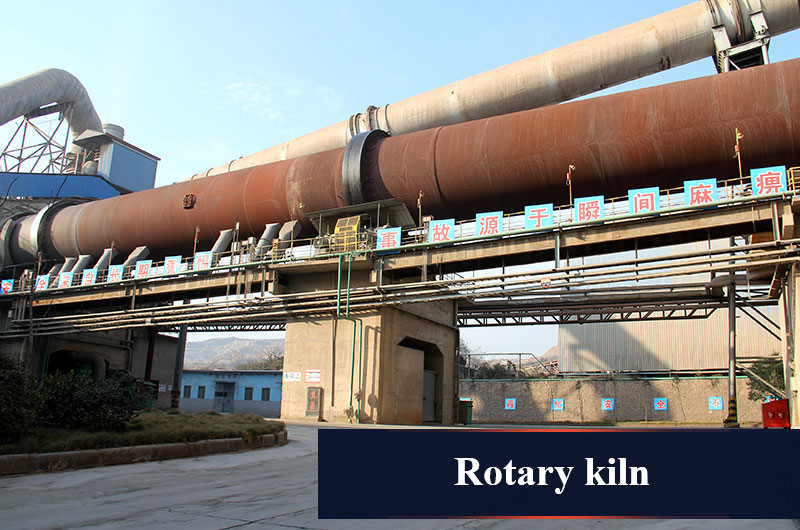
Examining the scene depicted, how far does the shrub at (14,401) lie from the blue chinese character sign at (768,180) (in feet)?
63.5

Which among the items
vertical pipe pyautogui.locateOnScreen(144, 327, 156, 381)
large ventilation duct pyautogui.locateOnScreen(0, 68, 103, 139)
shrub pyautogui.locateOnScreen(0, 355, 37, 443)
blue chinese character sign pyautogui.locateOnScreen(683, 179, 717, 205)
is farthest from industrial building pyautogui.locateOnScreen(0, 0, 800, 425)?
shrub pyautogui.locateOnScreen(0, 355, 37, 443)

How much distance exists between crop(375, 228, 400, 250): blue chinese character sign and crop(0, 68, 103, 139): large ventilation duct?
128 feet

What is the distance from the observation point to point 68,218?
117 feet

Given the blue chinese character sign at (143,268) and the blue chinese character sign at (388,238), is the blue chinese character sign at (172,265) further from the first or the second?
the blue chinese character sign at (388,238)

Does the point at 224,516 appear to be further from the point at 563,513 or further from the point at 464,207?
the point at 464,207

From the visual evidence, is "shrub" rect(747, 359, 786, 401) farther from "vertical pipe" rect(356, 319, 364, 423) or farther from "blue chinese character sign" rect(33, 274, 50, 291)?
"blue chinese character sign" rect(33, 274, 50, 291)

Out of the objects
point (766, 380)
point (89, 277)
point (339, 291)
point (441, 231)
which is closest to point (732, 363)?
point (766, 380)

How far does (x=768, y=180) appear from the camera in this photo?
17.8 metres

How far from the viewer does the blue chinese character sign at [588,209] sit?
789 inches

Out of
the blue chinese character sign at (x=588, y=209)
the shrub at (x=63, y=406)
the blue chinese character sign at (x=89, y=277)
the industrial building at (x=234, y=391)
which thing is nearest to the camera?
the shrub at (x=63, y=406)

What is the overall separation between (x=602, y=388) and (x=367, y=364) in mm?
19878

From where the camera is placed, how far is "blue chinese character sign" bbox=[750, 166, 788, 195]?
695 inches

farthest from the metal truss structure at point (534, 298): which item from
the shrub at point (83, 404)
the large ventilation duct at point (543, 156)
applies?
the shrub at point (83, 404)

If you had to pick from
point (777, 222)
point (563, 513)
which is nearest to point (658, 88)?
point (777, 222)
